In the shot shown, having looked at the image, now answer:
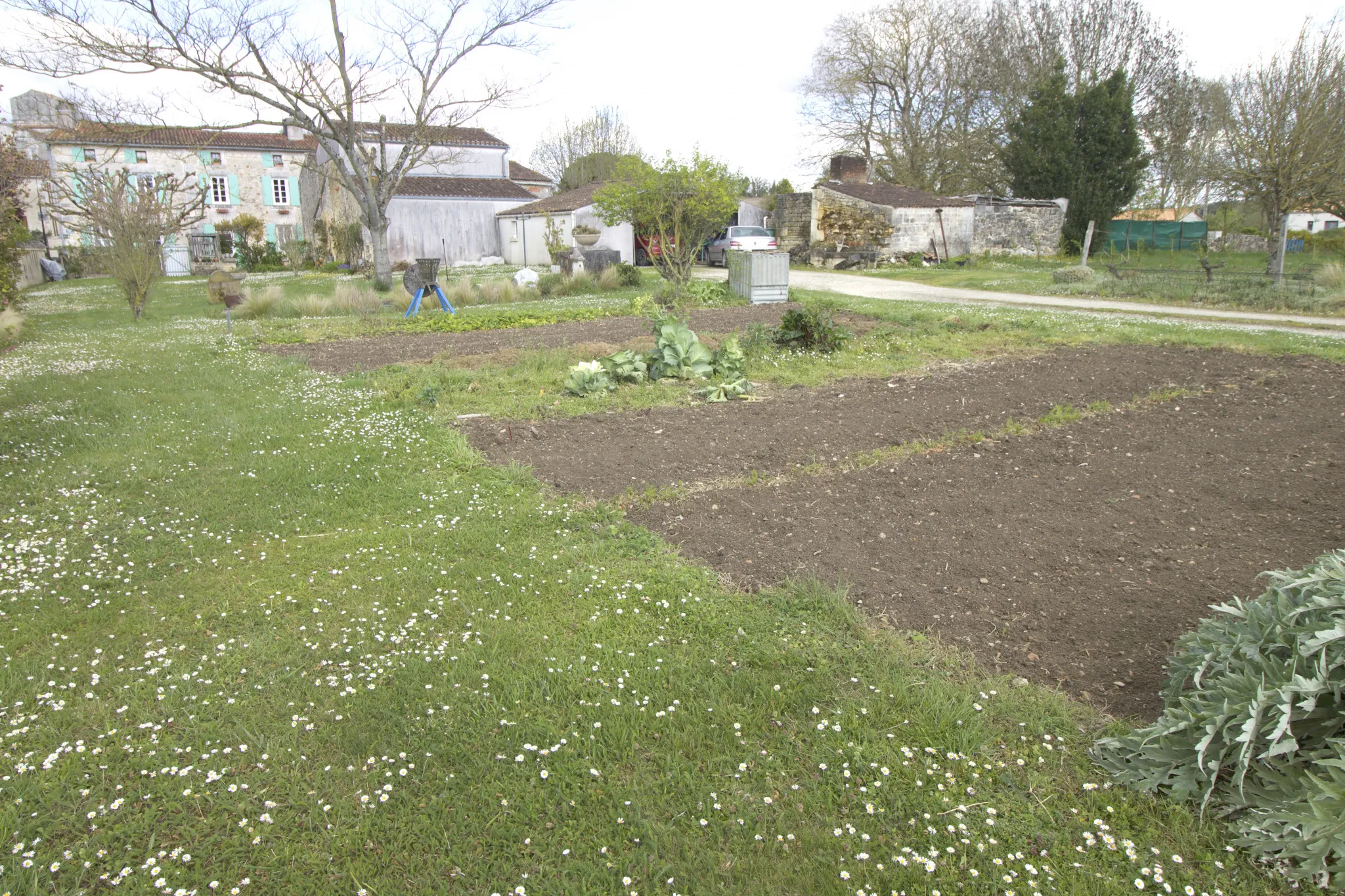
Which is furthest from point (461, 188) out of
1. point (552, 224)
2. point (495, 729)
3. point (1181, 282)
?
point (495, 729)

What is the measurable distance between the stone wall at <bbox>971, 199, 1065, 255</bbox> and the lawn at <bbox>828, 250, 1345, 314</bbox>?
341 centimetres

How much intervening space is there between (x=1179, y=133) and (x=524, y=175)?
32.7m

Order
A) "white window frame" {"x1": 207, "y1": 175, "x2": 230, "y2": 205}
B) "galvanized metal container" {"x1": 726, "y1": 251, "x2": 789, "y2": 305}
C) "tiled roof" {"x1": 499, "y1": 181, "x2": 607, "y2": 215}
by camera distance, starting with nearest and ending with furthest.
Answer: "galvanized metal container" {"x1": 726, "y1": 251, "x2": 789, "y2": 305} → "tiled roof" {"x1": 499, "y1": 181, "x2": 607, "y2": 215} → "white window frame" {"x1": 207, "y1": 175, "x2": 230, "y2": 205}

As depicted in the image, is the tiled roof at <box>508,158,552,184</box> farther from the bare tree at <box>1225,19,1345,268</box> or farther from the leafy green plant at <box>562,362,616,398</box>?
the leafy green plant at <box>562,362,616,398</box>

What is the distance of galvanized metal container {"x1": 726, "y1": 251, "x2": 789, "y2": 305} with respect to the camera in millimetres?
17141

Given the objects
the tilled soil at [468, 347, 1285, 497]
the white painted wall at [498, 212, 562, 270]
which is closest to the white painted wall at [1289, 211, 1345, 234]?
the white painted wall at [498, 212, 562, 270]

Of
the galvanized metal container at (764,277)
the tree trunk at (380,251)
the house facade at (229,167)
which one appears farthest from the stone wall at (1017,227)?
the house facade at (229,167)

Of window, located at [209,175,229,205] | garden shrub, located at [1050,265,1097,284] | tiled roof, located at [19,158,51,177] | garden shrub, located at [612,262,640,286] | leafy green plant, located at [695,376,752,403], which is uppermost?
window, located at [209,175,229,205]

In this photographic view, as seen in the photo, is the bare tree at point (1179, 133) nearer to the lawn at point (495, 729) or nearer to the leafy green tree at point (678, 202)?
the leafy green tree at point (678, 202)

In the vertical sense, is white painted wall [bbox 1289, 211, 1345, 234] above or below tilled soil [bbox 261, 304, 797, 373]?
above

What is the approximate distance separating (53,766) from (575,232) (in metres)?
28.3

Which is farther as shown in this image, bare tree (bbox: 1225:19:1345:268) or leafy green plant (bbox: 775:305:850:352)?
bare tree (bbox: 1225:19:1345:268)

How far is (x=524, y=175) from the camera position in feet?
150

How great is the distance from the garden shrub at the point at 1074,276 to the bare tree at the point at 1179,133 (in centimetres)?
1715
